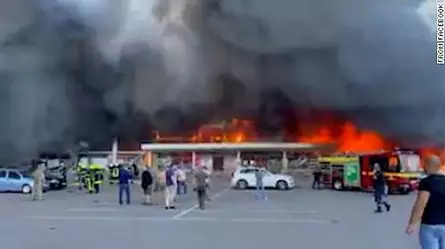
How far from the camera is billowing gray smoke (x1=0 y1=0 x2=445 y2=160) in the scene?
1068 inches

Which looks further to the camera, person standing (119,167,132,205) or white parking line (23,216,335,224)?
person standing (119,167,132,205)

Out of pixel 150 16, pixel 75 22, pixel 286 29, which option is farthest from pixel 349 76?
pixel 75 22

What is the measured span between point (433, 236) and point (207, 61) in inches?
941

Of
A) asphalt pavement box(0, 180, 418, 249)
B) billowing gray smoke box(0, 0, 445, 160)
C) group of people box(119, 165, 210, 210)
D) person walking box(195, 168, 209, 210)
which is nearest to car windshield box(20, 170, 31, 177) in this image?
billowing gray smoke box(0, 0, 445, 160)

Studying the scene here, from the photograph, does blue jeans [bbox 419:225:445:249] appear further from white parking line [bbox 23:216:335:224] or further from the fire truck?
the fire truck

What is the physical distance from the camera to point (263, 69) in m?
31.6

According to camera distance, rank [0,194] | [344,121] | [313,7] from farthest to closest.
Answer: [344,121], [0,194], [313,7]

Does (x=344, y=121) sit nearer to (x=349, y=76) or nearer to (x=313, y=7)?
(x=349, y=76)

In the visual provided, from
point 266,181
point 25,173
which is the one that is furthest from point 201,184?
point 266,181

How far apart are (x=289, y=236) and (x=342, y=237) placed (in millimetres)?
913

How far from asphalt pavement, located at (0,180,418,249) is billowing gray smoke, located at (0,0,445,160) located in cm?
666

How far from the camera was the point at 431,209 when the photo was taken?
7.44 metres

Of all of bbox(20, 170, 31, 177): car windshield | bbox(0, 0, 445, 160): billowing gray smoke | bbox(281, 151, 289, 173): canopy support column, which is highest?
bbox(0, 0, 445, 160): billowing gray smoke

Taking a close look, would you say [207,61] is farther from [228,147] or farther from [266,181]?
[228,147]
